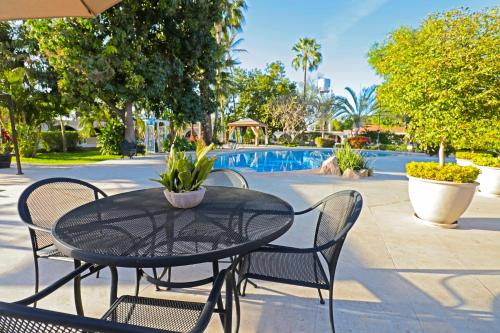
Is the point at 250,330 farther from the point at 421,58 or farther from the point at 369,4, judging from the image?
the point at 369,4

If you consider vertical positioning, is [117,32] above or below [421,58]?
above

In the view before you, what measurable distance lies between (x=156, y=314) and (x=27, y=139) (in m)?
15.3

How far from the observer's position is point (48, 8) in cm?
247

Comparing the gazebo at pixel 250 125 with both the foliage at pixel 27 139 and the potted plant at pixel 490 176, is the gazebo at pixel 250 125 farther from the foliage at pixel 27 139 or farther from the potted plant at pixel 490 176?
the potted plant at pixel 490 176

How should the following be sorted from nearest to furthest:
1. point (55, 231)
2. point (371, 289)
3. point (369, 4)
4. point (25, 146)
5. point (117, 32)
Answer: point (55, 231) → point (371, 289) → point (117, 32) → point (25, 146) → point (369, 4)

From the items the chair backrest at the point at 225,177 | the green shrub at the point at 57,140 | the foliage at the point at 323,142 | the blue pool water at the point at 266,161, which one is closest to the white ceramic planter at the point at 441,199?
the chair backrest at the point at 225,177

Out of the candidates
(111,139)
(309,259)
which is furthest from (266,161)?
(309,259)

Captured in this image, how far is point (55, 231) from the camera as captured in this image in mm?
1465

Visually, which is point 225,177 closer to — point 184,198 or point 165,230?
point 184,198

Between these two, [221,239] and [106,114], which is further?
[106,114]

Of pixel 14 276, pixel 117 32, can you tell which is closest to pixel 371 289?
pixel 14 276

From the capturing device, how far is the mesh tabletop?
1.25 m

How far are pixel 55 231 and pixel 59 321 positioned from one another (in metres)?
0.85

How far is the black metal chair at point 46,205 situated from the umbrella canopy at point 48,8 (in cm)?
156
